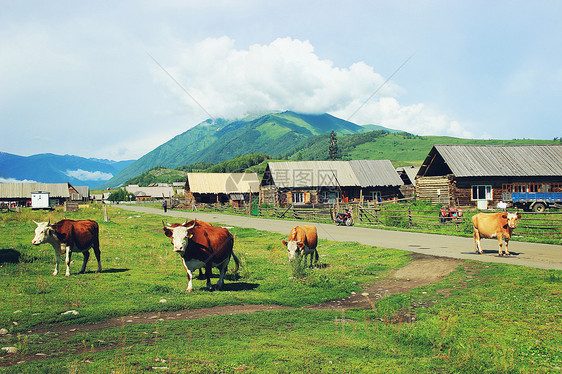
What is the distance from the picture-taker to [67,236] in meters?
11.7

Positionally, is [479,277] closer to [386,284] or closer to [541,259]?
[386,284]

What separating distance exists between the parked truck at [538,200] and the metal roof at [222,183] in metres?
47.3

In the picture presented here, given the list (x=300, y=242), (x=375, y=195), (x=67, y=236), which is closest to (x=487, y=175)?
(x=375, y=195)

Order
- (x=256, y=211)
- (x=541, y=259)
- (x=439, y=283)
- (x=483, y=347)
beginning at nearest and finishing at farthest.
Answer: (x=483, y=347)
(x=439, y=283)
(x=541, y=259)
(x=256, y=211)

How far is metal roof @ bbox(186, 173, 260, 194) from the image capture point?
7588 centimetres

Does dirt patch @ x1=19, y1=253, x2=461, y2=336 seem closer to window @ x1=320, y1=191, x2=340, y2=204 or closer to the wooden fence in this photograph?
the wooden fence

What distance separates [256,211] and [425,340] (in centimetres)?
4521

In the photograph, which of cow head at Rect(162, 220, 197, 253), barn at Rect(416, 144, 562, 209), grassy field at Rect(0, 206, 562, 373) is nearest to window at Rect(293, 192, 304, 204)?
barn at Rect(416, 144, 562, 209)

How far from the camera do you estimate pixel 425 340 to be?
6316 mm

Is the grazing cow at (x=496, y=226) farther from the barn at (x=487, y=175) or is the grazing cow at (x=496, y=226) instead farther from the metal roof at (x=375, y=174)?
the metal roof at (x=375, y=174)

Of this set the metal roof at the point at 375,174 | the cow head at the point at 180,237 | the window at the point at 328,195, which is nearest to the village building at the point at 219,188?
the window at the point at 328,195

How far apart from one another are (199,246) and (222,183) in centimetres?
6840

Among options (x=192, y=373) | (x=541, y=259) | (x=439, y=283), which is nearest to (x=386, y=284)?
(x=439, y=283)

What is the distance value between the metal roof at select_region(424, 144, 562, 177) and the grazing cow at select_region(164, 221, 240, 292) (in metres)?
36.5
